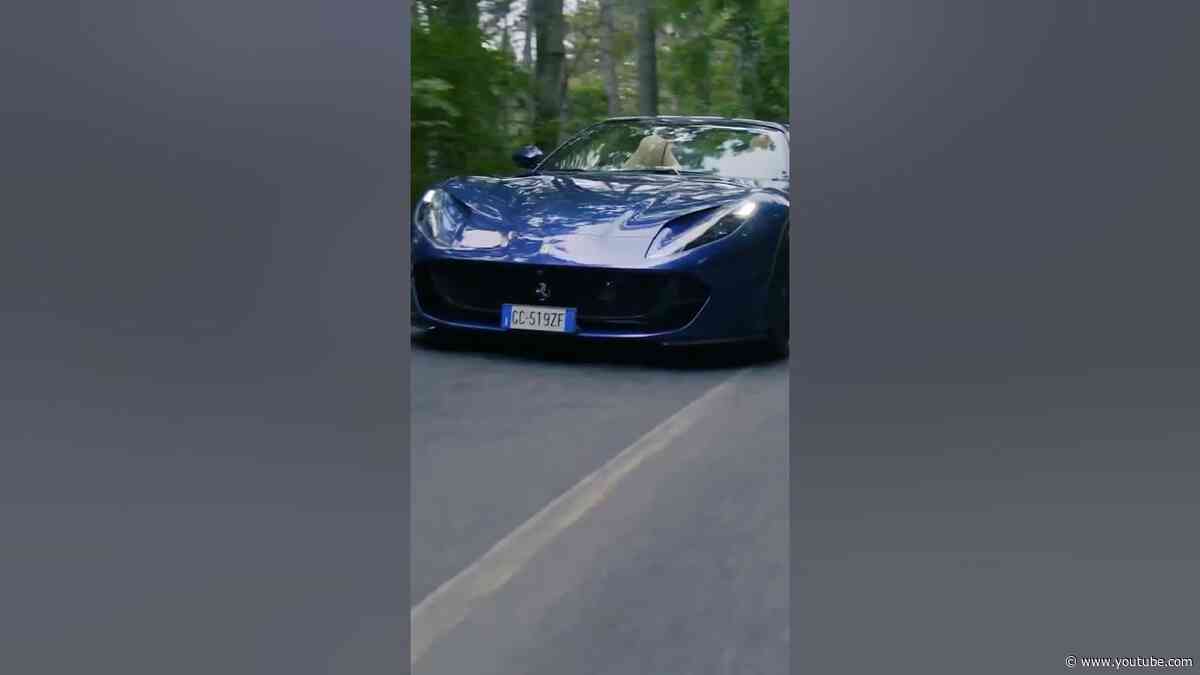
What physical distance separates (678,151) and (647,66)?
6.41m

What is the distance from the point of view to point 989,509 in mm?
1882

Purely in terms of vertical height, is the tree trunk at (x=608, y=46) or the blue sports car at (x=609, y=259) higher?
the tree trunk at (x=608, y=46)

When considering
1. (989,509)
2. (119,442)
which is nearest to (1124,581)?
(989,509)

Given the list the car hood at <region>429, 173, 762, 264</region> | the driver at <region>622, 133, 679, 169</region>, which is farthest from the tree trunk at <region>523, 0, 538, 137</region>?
the car hood at <region>429, 173, 762, 264</region>

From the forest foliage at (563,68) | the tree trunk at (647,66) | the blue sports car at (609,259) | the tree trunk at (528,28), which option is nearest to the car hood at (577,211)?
the blue sports car at (609,259)

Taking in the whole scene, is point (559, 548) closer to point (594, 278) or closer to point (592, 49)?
point (594, 278)

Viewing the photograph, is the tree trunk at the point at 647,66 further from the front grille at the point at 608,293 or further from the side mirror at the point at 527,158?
the front grille at the point at 608,293

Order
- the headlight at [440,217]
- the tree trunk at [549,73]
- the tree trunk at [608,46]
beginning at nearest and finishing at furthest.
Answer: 1. the headlight at [440,217]
2. the tree trunk at [549,73]
3. the tree trunk at [608,46]

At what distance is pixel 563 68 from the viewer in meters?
9.05

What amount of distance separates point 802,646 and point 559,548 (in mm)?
1143

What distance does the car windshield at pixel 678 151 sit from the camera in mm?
5520

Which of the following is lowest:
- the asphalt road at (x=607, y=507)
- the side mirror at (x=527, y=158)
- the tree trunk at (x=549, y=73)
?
the asphalt road at (x=607, y=507)

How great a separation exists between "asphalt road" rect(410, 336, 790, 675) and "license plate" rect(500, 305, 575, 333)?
14 centimetres

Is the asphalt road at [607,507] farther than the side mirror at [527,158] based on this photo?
No
